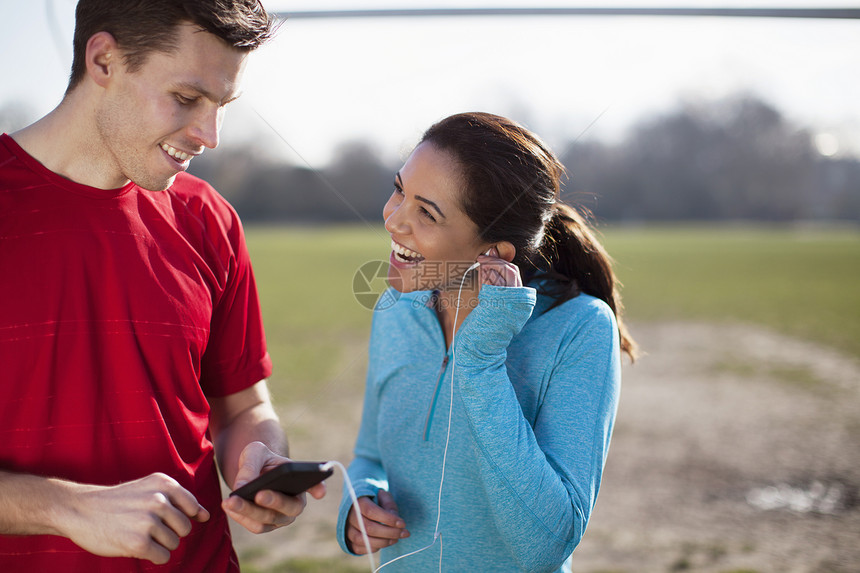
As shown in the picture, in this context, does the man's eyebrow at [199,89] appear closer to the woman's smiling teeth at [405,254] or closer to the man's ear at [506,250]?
the woman's smiling teeth at [405,254]

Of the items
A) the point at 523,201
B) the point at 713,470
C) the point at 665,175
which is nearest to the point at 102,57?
the point at 523,201

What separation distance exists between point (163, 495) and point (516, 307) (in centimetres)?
89

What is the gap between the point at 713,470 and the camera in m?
6.30

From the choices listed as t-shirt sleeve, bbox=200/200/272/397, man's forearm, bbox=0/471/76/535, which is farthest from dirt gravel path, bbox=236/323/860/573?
man's forearm, bbox=0/471/76/535

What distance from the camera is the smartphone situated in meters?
1.30

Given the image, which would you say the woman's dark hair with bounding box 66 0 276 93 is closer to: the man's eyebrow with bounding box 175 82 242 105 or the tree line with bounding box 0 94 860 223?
the man's eyebrow with bounding box 175 82 242 105

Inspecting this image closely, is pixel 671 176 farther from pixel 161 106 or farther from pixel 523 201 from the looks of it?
pixel 161 106

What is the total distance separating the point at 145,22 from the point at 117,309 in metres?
0.67

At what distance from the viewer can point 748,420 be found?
805 centimetres

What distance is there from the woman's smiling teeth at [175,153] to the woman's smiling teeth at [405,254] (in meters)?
0.60

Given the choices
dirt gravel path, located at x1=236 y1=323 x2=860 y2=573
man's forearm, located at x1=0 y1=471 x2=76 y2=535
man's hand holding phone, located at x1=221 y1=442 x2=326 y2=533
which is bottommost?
dirt gravel path, located at x1=236 y1=323 x2=860 y2=573

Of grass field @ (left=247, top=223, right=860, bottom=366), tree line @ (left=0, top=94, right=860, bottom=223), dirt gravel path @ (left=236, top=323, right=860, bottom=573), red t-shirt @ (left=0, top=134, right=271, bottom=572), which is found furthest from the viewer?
grass field @ (left=247, top=223, right=860, bottom=366)

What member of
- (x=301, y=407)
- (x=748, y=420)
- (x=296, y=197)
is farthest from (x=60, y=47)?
(x=748, y=420)
